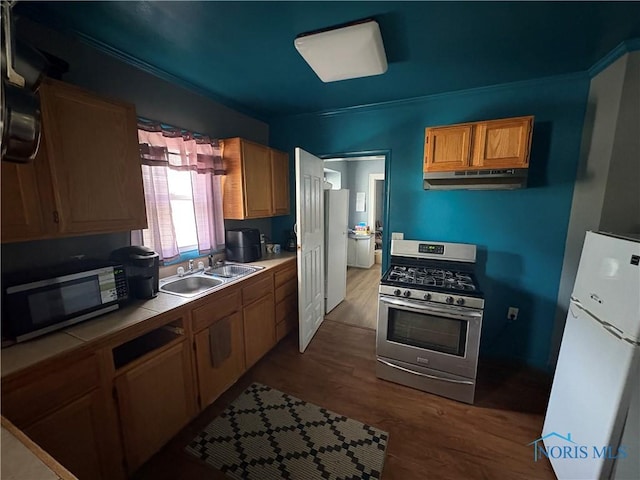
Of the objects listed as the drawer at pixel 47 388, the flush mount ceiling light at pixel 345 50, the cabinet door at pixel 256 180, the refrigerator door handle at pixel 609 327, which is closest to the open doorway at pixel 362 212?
the cabinet door at pixel 256 180

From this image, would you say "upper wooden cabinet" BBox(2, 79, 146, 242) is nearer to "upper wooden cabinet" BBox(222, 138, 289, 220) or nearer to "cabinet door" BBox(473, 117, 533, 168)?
"upper wooden cabinet" BBox(222, 138, 289, 220)

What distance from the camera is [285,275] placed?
2.75 meters

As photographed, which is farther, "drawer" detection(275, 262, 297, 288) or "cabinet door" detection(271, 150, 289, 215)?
"cabinet door" detection(271, 150, 289, 215)

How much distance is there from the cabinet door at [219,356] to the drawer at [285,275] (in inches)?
22.9

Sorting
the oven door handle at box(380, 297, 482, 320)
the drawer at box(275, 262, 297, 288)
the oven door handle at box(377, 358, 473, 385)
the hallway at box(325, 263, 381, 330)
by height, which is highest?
the drawer at box(275, 262, 297, 288)

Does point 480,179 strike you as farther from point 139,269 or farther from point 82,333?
point 82,333

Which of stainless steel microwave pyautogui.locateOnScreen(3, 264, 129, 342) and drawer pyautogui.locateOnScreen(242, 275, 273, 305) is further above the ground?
stainless steel microwave pyautogui.locateOnScreen(3, 264, 129, 342)

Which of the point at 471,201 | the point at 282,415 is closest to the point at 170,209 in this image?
the point at 282,415

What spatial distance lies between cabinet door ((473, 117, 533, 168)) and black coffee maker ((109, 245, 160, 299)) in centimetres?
249

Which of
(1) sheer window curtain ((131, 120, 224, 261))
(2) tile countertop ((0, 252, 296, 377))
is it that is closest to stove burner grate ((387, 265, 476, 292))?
(2) tile countertop ((0, 252, 296, 377))

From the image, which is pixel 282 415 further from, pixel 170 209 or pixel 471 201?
pixel 471 201

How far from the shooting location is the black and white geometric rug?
4.91ft

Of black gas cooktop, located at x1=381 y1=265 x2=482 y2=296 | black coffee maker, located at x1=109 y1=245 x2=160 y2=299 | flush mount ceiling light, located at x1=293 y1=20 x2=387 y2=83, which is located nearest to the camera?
flush mount ceiling light, located at x1=293 y1=20 x2=387 y2=83

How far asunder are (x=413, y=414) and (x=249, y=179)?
241 centimetres
